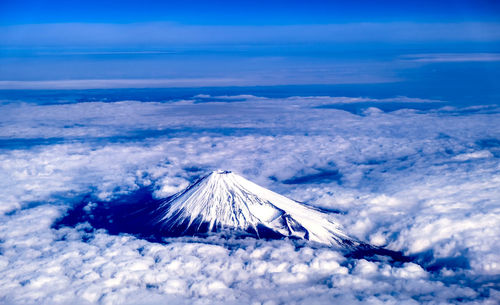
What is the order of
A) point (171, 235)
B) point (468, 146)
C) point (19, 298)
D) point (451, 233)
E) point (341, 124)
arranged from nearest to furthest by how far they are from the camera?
point (19, 298) < point (451, 233) < point (171, 235) < point (468, 146) < point (341, 124)

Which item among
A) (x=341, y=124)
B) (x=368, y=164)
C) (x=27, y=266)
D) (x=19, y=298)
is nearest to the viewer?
(x=19, y=298)

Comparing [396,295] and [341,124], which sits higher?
[341,124]

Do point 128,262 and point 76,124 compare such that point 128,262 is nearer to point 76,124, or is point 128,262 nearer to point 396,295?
point 396,295

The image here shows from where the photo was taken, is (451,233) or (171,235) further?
(171,235)

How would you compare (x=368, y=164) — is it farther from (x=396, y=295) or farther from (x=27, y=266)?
(x=27, y=266)

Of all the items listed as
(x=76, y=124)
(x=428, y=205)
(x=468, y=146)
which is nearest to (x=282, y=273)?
(x=428, y=205)

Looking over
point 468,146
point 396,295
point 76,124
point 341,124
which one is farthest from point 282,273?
point 76,124
